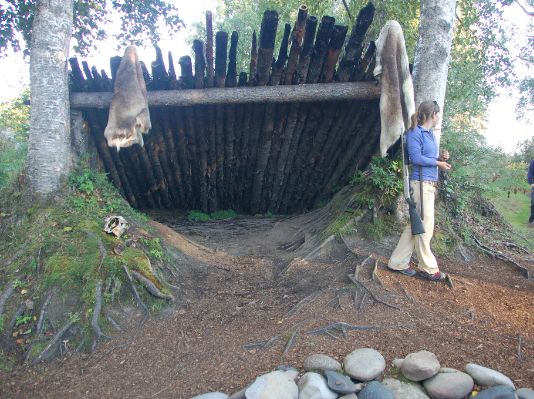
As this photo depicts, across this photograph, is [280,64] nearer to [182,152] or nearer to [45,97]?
[182,152]

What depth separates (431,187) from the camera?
13.5ft

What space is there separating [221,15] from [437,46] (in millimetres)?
18417

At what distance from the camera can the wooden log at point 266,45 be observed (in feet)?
15.5

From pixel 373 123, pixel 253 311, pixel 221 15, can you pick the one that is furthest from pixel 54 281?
pixel 221 15

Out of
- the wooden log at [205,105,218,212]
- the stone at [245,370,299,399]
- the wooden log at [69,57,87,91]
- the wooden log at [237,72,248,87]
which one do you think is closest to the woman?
the stone at [245,370,299,399]

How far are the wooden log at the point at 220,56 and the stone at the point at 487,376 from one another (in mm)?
4044

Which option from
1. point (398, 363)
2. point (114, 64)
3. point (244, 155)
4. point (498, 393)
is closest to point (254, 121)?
point (244, 155)

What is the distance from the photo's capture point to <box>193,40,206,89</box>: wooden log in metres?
5.06

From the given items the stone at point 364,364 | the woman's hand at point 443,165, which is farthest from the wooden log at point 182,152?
the stone at point 364,364

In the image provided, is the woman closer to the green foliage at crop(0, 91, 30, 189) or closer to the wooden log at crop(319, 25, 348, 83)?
the wooden log at crop(319, 25, 348, 83)

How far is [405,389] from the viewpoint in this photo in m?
2.72

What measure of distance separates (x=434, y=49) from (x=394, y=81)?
0.73 metres

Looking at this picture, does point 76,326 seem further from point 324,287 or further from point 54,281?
point 324,287

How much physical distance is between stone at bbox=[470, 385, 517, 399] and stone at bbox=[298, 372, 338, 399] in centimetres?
89
